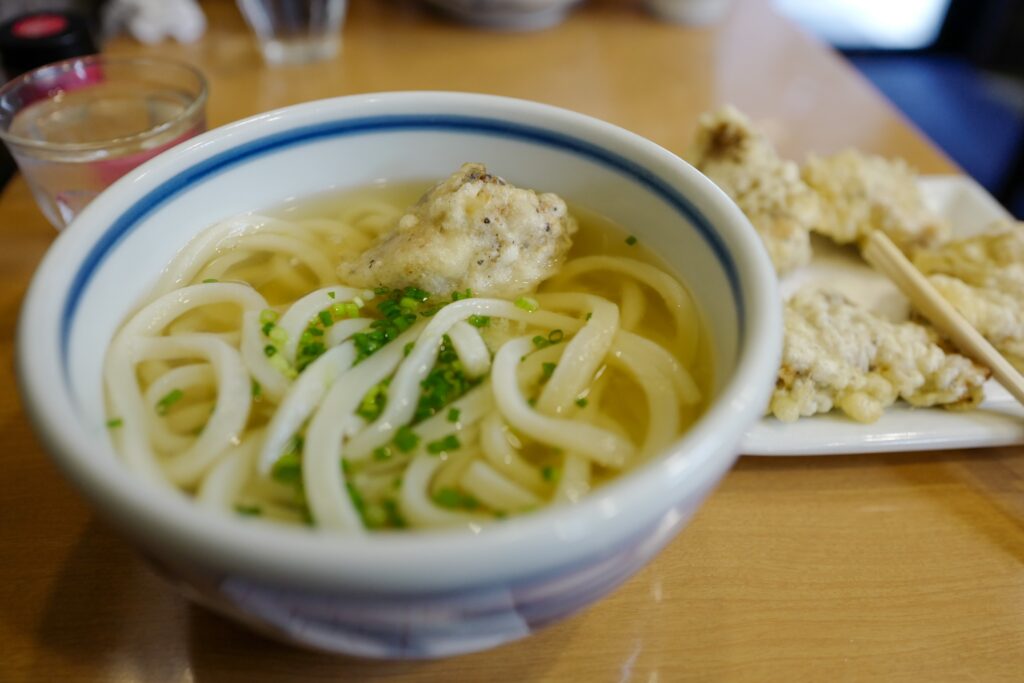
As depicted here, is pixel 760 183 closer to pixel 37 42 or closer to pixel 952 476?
pixel 952 476

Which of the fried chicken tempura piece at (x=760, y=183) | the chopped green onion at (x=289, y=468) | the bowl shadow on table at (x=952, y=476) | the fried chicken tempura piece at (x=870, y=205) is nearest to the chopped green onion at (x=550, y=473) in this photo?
the chopped green onion at (x=289, y=468)

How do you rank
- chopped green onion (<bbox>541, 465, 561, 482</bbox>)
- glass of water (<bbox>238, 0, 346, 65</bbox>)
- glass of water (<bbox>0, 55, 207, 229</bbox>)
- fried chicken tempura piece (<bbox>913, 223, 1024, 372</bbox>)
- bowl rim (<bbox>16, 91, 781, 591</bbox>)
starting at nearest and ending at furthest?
1. bowl rim (<bbox>16, 91, 781, 591</bbox>)
2. chopped green onion (<bbox>541, 465, 561, 482</bbox>)
3. fried chicken tempura piece (<bbox>913, 223, 1024, 372</bbox>)
4. glass of water (<bbox>0, 55, 207, 229</bbox>)
5. glass of water (<bbox>238, 0, 346, 65</bbox>)

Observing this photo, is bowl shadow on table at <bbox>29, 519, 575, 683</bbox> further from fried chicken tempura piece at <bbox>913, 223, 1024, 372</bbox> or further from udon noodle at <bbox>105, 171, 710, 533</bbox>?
fried chicken tempura piece at <bbox>913, 223, 1024, 372</bbox>

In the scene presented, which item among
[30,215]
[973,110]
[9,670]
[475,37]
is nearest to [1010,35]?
[973,110]

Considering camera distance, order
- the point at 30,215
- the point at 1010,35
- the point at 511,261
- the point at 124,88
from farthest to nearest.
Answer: the point at 1010,35
the point at 124,88
the point at 30,215
the point at 511,261

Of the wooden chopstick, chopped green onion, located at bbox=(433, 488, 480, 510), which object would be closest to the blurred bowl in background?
the wooden chopstick

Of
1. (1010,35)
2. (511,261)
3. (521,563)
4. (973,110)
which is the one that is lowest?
(973,110)

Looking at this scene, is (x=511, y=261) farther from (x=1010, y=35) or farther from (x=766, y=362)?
(x=1010, y=35)

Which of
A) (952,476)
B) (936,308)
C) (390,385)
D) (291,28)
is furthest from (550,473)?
(291,28)
